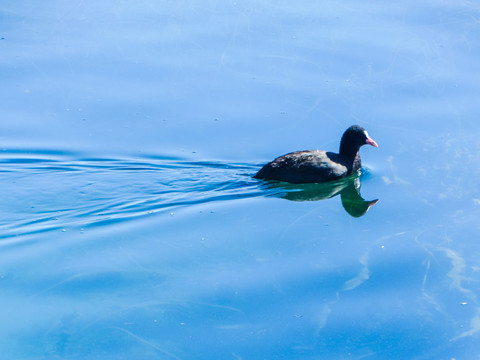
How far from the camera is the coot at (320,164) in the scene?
27.3 ft

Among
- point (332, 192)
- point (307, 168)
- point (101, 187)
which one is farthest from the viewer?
point (332, 192)

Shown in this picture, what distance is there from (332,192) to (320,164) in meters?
0.35

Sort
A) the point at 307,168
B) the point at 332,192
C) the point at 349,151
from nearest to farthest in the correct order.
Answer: the point at 307,168 → the point at 332,192 → the point at 349,151

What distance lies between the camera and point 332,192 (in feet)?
28.0

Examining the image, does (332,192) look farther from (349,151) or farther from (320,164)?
(349,151)

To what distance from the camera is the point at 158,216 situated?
7648 mm

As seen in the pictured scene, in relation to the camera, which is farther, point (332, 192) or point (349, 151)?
point (349, 151)

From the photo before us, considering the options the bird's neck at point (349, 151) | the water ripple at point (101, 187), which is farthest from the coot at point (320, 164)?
the water ripple at point (101, 187)

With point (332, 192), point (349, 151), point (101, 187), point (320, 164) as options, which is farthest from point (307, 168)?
point (101, 187)

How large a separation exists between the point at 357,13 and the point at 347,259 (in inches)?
275

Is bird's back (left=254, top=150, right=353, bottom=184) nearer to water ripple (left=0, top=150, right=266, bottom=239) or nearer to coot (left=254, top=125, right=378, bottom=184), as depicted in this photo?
coot (left=254, top=125, right=378, bottom=184)

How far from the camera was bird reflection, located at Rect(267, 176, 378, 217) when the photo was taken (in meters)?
8.10

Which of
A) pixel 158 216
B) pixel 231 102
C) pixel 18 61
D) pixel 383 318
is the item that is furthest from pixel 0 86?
pixel 383 318

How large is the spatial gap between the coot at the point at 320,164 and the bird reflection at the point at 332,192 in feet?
0.23
